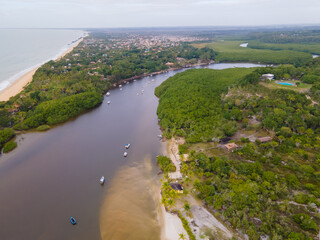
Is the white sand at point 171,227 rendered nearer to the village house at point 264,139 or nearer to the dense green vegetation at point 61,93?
the village house at point 264,139

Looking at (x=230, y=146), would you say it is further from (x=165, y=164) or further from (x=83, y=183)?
(x=83, y=183)

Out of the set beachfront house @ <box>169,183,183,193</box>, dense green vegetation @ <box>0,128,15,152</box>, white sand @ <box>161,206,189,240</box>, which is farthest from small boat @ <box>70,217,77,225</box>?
dense green vegetation @ <box>0,128,15,152</box>

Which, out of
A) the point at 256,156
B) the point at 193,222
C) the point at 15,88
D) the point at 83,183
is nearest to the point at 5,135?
the point at 83,183

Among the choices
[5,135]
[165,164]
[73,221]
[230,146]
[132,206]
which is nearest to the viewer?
[73,221]

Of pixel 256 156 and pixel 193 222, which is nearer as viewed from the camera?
pixel 193 222

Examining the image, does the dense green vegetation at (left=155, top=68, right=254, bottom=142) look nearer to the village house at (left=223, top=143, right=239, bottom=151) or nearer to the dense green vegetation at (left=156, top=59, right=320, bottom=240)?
the dense green vegetation at (left=156, top=59, right=320, bottom=240)

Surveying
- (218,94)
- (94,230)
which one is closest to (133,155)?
(94,230)

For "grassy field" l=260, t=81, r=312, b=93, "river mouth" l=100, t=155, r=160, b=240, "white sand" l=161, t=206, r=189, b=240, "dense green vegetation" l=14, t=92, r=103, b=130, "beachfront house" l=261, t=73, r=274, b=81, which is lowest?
"river mouth" l=100, t=155, r=160, b=240
